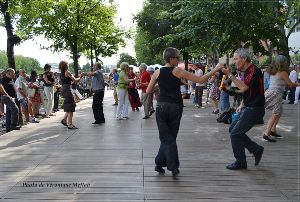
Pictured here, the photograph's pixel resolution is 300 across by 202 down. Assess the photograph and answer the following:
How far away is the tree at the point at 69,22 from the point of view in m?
27.0

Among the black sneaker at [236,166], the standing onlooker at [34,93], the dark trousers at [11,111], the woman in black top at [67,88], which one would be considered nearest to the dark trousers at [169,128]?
the black sneaker at [236,166]

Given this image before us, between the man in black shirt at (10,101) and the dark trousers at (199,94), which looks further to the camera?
the dark trousers at (199,94)

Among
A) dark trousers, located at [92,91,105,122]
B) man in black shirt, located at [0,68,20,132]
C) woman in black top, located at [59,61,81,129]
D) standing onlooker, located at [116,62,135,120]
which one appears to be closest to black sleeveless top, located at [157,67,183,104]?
woman in black top, located at [59,61,81,129]

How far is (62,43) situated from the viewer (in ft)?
102

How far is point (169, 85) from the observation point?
6422 mm

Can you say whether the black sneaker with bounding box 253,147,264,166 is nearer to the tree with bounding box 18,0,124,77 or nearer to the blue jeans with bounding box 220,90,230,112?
the blue jeans with bounding box 220,90,230,112

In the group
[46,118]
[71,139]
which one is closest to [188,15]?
[46,118]

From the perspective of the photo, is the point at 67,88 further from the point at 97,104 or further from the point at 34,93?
the point at 34,93

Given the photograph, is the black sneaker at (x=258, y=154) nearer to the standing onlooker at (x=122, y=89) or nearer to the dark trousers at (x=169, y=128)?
the dark trousers at (x=169, y=128)

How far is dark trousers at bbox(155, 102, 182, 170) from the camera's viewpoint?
21.1ft

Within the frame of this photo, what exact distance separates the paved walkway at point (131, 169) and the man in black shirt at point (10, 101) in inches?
24.0

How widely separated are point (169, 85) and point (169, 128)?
0.62m

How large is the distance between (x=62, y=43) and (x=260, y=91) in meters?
25.6

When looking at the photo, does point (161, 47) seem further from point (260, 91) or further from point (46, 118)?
point (260, 91)
